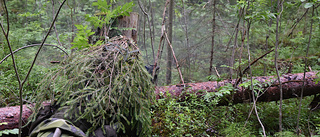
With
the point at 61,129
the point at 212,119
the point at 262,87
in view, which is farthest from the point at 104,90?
the point at 262,87

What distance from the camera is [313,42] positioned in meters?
6.36

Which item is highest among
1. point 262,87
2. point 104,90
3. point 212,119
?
point 104,90

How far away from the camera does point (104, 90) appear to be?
2061 millimetres

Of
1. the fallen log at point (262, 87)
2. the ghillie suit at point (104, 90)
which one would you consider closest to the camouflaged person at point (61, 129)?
the ghillie suit at point (104, 90)

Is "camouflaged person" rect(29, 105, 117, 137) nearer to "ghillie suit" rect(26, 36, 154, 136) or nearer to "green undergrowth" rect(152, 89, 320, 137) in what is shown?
"ghillie suit" rect(26, 36, 154, 136)

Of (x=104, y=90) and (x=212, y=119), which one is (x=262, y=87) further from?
(x=104, y=90)

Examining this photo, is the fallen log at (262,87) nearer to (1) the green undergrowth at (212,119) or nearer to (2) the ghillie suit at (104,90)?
(1) the green undergrowth at (212,119)

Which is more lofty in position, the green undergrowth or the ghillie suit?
the ghillie suit

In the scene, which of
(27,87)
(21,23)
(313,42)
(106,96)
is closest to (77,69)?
(106,96)

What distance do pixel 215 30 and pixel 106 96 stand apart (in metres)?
4.84

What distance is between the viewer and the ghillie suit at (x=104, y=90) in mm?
2020

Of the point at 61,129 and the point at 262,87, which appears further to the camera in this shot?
the point at 262,87

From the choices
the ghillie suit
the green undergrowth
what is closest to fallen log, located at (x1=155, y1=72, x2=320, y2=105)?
the green undergrowth

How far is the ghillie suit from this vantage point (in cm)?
202
